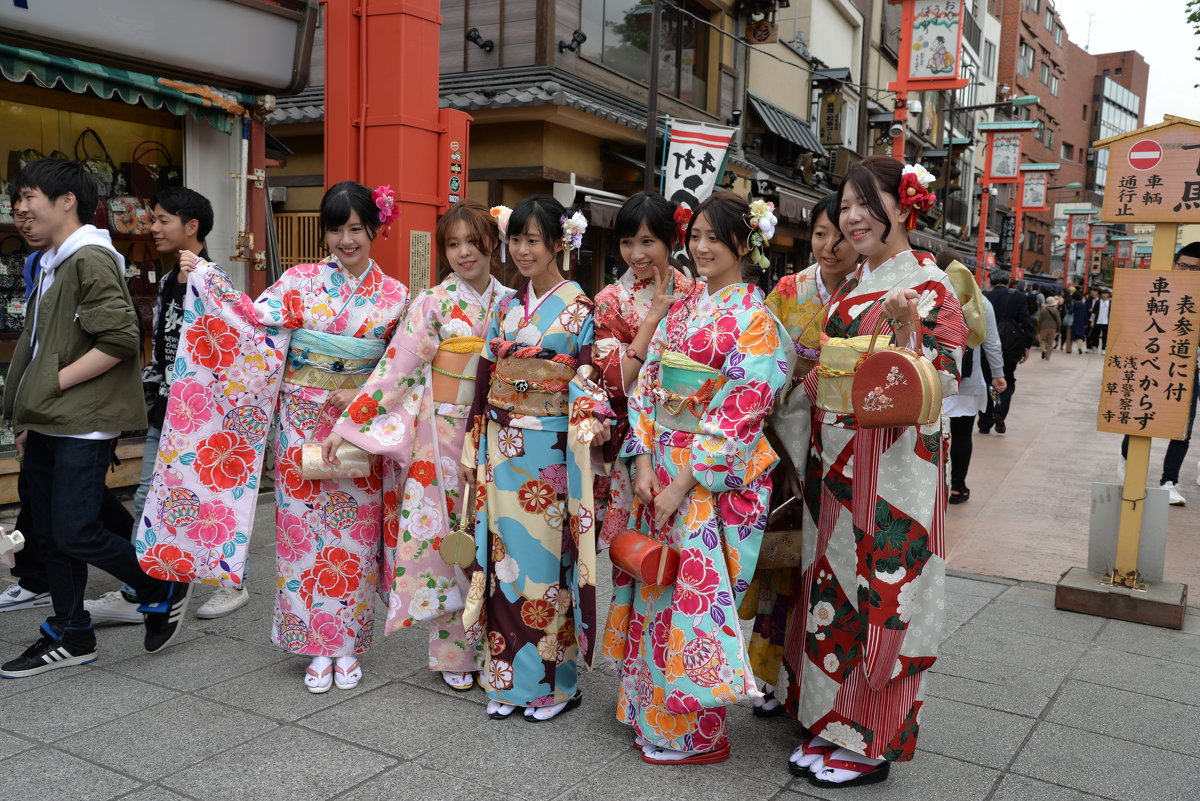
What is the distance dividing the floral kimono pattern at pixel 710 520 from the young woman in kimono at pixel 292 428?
1.21 metres

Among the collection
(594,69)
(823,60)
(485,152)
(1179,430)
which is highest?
(823,60)

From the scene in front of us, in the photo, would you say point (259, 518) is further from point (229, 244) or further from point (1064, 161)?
point (1064, 161)

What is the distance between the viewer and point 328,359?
3.56 meters

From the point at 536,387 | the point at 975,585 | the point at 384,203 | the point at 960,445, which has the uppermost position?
the point at 384,203

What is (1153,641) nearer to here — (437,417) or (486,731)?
(486,731)

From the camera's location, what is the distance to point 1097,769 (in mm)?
2959

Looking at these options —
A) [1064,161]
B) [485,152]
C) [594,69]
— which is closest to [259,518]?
[485,152]

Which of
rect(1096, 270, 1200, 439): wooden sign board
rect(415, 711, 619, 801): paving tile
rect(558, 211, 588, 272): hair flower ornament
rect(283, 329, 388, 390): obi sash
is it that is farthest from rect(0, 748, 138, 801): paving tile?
rect(1096, 270, 1200, 439): wooden sign board

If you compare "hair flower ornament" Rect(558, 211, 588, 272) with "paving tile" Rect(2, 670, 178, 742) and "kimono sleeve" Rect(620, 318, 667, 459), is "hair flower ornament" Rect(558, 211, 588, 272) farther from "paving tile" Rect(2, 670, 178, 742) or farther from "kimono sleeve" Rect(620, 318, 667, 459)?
"paving tile" Rect(2, 670, 178, 742)

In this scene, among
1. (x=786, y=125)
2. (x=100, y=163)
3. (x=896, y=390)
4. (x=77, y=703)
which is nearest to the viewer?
(x=896, y=390)

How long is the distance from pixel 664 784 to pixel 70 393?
2609 millimetres

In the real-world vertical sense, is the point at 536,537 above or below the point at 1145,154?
below

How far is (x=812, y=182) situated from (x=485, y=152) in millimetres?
9131

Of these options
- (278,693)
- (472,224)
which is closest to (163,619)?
(278,693)
